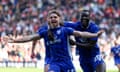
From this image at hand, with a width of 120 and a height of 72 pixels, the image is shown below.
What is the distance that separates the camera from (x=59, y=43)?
→ 41.9ft

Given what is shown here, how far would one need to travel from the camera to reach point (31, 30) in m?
33.6

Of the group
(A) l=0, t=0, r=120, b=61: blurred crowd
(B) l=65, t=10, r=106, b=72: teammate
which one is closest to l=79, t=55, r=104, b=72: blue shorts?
(B) l=65, t=10, r=106, b=72: teammate

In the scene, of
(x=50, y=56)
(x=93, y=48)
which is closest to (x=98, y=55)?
(x=93, y=48)

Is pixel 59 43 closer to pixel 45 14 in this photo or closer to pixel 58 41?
pixel 58 41

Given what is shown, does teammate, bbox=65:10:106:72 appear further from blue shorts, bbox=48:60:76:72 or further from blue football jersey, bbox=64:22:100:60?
blue shorts, bbox=48:60:76:72

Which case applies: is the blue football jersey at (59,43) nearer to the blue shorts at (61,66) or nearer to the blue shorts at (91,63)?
the blue shorts at (61,66)

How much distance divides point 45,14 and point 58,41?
2273cm

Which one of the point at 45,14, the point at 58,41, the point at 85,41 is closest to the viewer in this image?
the point at 58,41

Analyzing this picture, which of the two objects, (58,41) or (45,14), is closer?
(58,41)

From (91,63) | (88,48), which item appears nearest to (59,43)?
(88,48)

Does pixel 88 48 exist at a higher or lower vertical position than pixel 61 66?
higher

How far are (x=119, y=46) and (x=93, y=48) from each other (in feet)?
29.6

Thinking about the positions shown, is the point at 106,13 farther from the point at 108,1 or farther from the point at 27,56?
the point at 27,56

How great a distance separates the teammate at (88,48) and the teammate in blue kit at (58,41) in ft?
5.06
